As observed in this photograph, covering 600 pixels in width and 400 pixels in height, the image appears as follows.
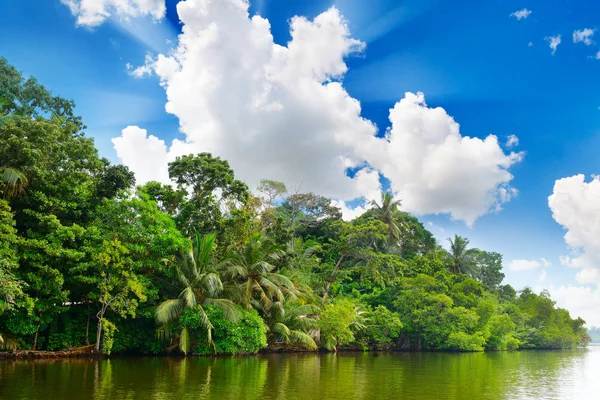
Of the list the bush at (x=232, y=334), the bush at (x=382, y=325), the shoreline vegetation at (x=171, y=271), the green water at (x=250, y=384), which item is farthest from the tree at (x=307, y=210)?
the green water at (x=250, y=384)

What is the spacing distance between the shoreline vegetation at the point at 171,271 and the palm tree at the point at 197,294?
0.22ft

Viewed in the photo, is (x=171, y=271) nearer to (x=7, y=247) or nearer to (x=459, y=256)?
(x=7, y=247)

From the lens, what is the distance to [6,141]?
59.5 feet

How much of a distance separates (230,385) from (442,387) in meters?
6.60

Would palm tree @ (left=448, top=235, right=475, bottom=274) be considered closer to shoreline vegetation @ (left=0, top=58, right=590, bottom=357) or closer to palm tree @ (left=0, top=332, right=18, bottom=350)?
shoreline vegetation @ (left=0, top=58, right=590, bottom=357)

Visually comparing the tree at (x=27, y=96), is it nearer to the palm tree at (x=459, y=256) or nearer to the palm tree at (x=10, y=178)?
the palm tree at (x=10, y=178)

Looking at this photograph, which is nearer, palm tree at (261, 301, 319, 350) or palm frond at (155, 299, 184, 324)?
palm frond at (155, 299, 184, 324)

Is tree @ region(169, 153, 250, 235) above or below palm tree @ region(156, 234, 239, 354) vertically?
above

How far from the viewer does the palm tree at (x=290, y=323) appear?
27297 mm

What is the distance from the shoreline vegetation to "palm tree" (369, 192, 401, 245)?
5928 mm

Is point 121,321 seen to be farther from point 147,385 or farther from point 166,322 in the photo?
point 147,385

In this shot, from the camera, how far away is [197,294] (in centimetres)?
2348

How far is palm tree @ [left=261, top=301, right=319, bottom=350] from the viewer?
2730 cm

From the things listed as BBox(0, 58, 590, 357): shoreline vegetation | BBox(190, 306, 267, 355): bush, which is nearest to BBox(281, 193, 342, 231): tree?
BBox(0, 58, 590, 357): shoreline vegetation
